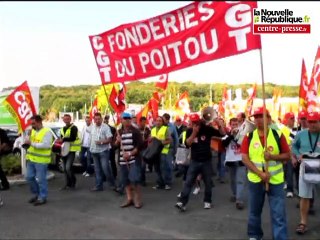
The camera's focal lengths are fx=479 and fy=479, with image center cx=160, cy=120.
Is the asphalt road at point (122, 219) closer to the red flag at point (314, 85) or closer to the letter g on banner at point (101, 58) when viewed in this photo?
the red flag at point (314, 85)

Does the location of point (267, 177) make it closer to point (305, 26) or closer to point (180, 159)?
point (180, 159)

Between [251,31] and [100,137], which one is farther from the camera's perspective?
[100,137]

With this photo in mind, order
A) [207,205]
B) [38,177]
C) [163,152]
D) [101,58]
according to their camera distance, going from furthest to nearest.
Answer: [163,152] < [38,177] < [207,205] < [101,58]

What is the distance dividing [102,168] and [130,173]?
2211 millimetres

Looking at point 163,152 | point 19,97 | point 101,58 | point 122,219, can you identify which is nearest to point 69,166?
point 19,97

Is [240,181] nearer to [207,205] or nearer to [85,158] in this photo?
[207,205]

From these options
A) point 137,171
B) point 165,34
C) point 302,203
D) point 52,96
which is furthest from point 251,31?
point 52,96

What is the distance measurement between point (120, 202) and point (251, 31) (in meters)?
4.61

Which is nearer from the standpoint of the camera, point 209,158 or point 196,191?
point 209,158

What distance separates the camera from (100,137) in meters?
11.0

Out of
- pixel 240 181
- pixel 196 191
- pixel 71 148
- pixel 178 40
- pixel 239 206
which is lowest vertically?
pixel 196 191

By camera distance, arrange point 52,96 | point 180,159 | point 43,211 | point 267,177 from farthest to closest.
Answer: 1. point 52,96
2. point 180,159
3. point 43,211
4. point 267,177

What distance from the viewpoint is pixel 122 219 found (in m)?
7.89

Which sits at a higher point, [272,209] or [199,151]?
[199,151]
